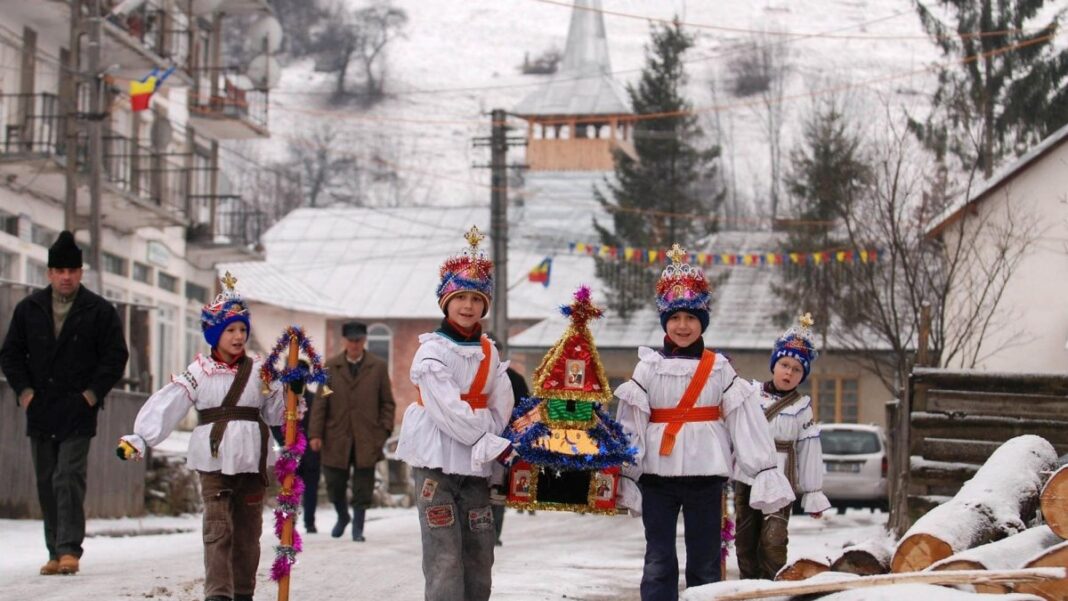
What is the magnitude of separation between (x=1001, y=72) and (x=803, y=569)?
3596cm

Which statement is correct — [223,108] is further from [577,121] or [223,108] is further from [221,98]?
[577,121]

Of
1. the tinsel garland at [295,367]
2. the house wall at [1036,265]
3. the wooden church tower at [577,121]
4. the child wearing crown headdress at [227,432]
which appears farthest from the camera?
the wooden church tower at [577,121]

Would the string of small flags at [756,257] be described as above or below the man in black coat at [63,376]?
above

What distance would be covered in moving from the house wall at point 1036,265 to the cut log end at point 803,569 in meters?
18.9

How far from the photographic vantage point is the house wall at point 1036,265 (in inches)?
1104

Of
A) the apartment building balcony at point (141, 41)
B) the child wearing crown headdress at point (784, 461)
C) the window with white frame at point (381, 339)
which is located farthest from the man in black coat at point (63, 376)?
the window with white frame at point (381, 339)

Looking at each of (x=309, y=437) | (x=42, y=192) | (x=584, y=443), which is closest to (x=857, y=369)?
(x=42, y=192)

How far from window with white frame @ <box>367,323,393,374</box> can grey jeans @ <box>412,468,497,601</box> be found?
56.6 m

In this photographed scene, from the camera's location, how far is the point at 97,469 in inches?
782

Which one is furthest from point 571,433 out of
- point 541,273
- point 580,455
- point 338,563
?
point 541,273

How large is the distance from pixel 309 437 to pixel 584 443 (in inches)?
351

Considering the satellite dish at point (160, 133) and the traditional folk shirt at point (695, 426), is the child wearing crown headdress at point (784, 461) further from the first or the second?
the satellite dish at point (160, 133)

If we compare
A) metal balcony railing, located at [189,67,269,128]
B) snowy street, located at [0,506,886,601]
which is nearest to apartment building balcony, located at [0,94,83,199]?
metal balcony railing, located at [189,67,269,128]

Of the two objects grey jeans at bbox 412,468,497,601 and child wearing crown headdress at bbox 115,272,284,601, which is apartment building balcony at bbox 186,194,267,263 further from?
grey jeans at bbox 412,468,497,601
